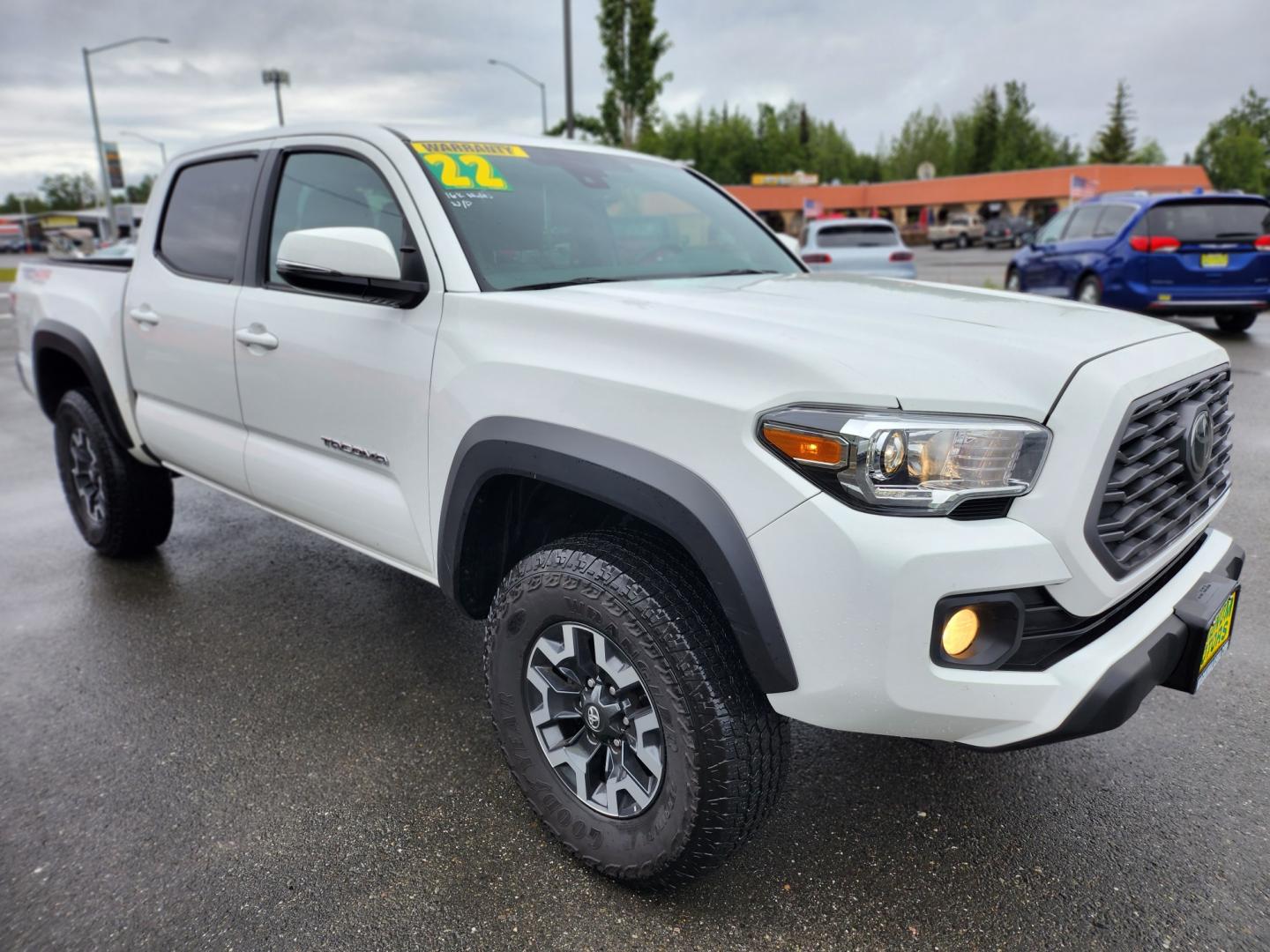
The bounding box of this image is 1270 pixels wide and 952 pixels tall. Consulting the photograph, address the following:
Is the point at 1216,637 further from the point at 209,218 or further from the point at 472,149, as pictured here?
the point at 209,218

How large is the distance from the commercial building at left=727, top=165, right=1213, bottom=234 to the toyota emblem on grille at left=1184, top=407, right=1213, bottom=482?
1683 inches

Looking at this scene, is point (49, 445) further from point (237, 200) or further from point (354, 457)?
point (354, 457)

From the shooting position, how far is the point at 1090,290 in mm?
11070

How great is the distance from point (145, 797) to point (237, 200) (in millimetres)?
2116

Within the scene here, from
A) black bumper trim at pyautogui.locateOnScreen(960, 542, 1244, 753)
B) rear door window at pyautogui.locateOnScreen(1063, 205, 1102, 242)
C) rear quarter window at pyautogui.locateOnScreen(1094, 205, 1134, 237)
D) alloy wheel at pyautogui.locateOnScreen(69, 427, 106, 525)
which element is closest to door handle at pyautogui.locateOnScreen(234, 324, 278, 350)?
alloy wheel at pyautogui.locateOnScreen(69, 427, 106, 525)

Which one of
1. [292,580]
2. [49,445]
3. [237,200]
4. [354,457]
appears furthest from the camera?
[49,445]

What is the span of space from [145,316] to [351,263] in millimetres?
1743

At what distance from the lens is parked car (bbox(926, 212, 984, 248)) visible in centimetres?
4253

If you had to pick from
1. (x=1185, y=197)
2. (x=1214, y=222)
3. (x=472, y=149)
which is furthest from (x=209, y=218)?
(x=1214, y=222)

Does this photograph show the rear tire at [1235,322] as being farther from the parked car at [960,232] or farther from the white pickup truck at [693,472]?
the parked car at [960,232]

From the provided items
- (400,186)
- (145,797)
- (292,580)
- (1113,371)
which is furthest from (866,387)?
(292,580)

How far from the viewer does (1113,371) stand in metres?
1.91

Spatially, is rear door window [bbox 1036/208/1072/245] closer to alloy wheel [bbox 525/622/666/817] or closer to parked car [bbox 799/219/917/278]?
parked car [bbox 799/219/917/278]

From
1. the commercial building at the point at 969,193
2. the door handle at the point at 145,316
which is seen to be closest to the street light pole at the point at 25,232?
the commercial building at the point at 969,193
